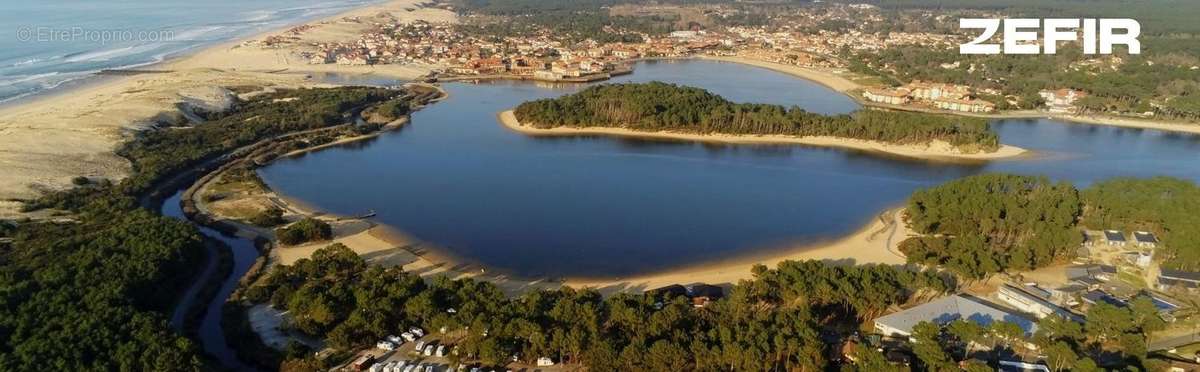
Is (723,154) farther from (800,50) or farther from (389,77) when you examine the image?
(800,50)

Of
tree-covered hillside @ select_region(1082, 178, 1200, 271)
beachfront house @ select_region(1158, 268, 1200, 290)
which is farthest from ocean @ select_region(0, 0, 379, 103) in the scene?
beachfront house @ select_region(1158, 268, 1200, 290)

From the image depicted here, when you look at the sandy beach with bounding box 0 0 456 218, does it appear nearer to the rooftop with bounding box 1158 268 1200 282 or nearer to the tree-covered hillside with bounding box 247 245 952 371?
the tree-covered hillside with bounding box 247 245 952 371

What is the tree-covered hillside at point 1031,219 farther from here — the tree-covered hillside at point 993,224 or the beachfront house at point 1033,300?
the beachfront house at point 1033,300

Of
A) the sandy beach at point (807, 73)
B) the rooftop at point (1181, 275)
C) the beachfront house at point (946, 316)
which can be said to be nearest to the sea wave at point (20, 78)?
Answer: the beachfront house at point (946, 316)

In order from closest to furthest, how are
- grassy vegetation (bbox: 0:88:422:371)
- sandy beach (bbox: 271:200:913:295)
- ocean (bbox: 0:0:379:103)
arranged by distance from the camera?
grassy vegetation (bbox: 0:88:422:371)
sandy beach (bbox: 271:200:913:295)
ocean (bbox: 0:0:379:103)

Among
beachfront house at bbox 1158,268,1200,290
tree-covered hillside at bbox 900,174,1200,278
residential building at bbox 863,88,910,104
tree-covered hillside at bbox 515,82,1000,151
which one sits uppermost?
residential building at bbox 863,88,910,104

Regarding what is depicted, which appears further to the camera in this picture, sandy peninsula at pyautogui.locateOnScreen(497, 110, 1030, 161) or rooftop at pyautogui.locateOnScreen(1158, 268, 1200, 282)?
sandy peninsula at pyautogui.locateOnScreen(497, 110, 1030, 161)

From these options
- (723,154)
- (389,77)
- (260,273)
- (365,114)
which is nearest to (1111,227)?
(723,154)
